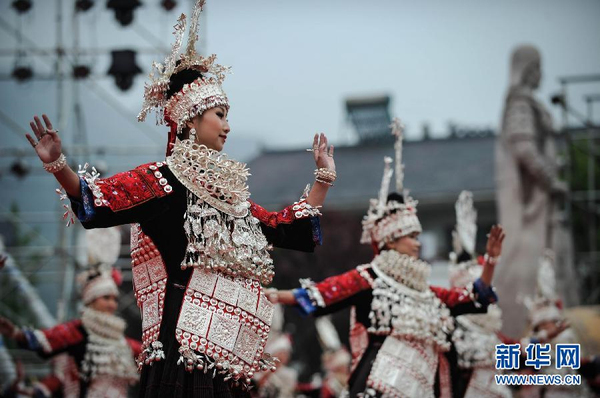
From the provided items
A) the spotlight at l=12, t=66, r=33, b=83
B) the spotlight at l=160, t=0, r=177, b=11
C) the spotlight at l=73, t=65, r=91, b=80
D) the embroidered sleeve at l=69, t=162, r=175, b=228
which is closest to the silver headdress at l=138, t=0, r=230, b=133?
the embroidered sleeve at l=69, t=162, r=175, b=228

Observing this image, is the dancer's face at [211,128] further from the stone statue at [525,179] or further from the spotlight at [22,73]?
the stone statue at [525,179]

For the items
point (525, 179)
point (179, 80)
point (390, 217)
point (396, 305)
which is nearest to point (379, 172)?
point (525, 179)

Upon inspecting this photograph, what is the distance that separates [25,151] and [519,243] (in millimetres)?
6586

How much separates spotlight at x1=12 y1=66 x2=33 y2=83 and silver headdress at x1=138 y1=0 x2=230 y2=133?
8.42m

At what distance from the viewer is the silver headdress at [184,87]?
463 cm

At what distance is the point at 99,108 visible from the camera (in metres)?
13.9

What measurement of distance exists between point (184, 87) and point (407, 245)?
2.52m

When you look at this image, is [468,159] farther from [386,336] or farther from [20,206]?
[386,336]

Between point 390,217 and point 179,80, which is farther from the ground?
point 179,80

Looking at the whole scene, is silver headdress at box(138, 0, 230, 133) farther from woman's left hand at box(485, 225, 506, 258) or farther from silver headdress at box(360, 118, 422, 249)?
woman's left hand at box(485, 225, 506, 258)

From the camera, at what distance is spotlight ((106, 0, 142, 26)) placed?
41.4ft

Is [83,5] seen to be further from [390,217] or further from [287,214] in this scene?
[287,214]

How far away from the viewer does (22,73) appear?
12727mm

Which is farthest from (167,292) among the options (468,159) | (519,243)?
(468,159)
